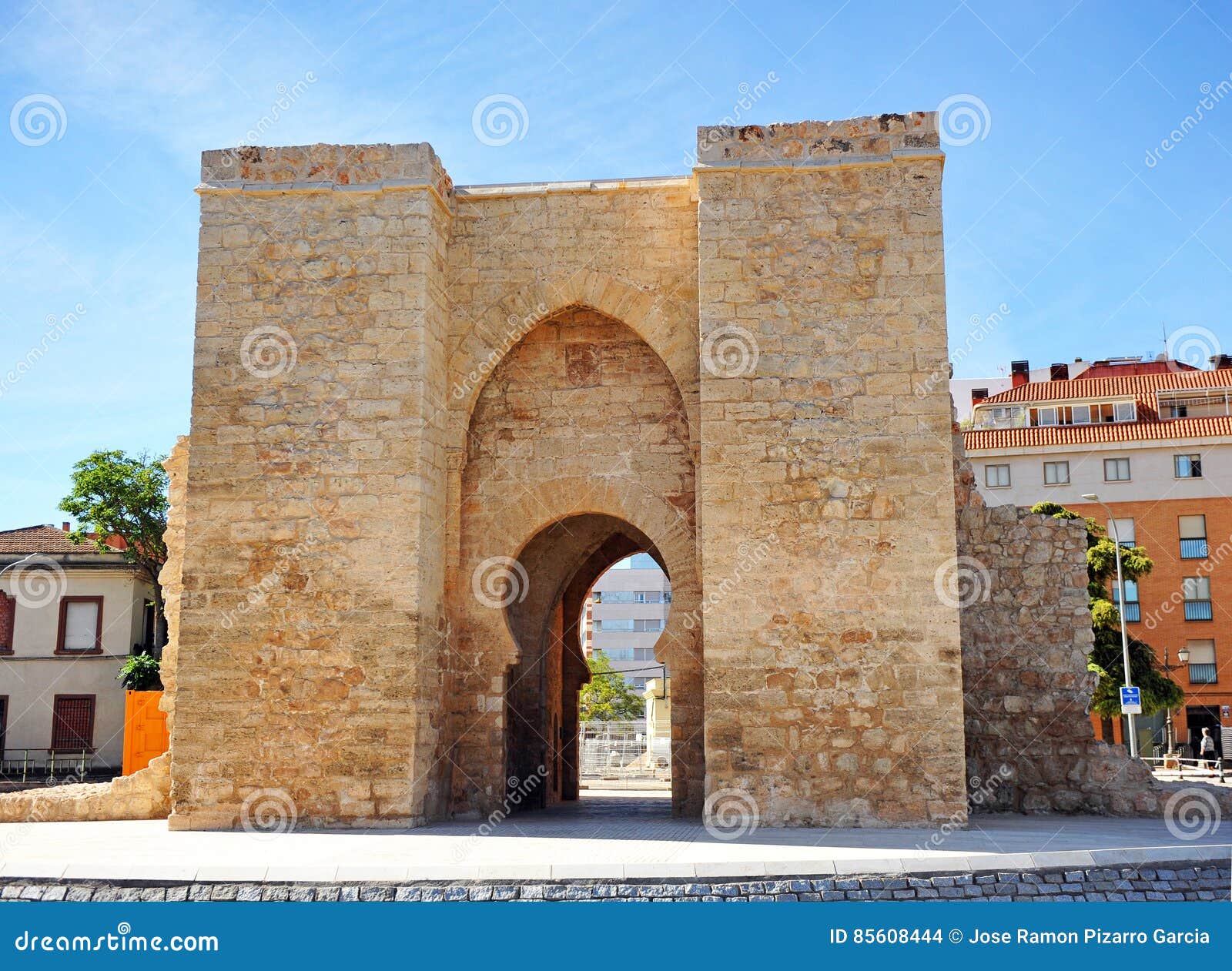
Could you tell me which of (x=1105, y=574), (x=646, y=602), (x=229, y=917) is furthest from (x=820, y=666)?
(x=646, y=602)

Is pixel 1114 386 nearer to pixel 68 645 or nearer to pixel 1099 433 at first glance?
pixel 1099 433

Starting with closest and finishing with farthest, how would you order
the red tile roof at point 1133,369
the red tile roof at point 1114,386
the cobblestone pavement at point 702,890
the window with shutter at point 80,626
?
the cobblestone pavement at point 702,890 → the window with shutter at point 80,626 → the red tile roof at point 1114,386 → the red tile roof at point 1133,369

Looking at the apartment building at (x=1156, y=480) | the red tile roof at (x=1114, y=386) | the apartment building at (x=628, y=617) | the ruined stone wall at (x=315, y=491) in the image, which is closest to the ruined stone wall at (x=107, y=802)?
the ruined stone wall at (x=315, y=491)

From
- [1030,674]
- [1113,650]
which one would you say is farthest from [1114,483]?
[1030,674]

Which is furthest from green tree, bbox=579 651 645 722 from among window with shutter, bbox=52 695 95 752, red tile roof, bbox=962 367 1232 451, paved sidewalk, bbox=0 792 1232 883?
paved sidewalk, bbox=0 792 1232 883

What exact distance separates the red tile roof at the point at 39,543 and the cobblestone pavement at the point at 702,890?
75.5ft

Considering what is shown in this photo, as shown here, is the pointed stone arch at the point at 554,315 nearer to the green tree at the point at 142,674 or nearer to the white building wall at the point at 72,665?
the green tree at the point at 142,674

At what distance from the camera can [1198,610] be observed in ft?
112

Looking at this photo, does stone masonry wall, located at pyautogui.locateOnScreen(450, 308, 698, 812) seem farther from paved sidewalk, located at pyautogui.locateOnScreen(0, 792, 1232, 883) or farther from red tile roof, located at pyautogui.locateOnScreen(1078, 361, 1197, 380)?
red tile roof, located at pyautogui.locateOnScreen(1078, 361, 1197, 380)

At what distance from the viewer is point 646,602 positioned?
5866cm

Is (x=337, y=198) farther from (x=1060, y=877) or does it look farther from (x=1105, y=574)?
(x=1105, y=574)

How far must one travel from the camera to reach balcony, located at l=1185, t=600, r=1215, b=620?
1337 inches

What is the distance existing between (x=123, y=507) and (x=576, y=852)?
2203 centimetres

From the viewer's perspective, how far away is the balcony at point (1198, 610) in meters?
34.0
